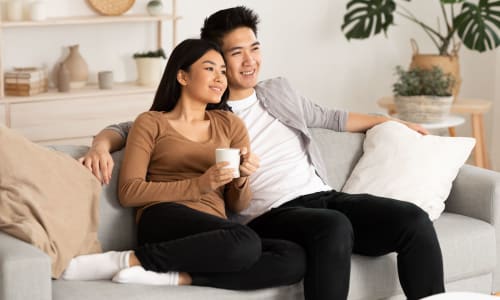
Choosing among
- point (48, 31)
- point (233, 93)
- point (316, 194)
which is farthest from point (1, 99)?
point (316, 194)

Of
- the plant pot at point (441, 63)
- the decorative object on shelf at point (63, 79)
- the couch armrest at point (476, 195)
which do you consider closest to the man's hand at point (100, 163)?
the couch armrest at point (476, 195)

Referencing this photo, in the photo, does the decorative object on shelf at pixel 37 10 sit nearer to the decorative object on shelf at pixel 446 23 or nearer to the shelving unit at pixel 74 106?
the shelving unit at pixel 74 106

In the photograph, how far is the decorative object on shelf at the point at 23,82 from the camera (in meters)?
4.57

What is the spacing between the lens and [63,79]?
4.73 metres

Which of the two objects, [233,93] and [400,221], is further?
[233,93]

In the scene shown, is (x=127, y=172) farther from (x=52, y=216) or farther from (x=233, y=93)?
(x=233, y=93)

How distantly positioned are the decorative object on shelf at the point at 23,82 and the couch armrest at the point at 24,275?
7.50 ft

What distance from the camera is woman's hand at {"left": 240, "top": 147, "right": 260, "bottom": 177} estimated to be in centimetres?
280

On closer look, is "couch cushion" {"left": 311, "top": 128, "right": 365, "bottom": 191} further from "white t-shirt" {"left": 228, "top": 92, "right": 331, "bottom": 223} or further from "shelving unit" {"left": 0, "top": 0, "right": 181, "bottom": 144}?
"shelving unit" {"left": 0, "top": 0, "right": 181, "bottom": 144}

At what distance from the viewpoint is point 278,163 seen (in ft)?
10.2

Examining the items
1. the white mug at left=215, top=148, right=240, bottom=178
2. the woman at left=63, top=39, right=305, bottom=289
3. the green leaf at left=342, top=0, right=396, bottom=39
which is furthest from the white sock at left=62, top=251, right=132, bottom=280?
the green leaf at left=342, top=0, right=396, bottom=39

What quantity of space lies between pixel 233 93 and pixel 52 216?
2.73 ft

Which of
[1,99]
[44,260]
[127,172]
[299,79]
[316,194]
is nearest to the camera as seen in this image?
[44,260]

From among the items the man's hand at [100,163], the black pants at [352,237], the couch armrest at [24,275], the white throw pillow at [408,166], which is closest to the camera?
the couch armrest at [24,275]
